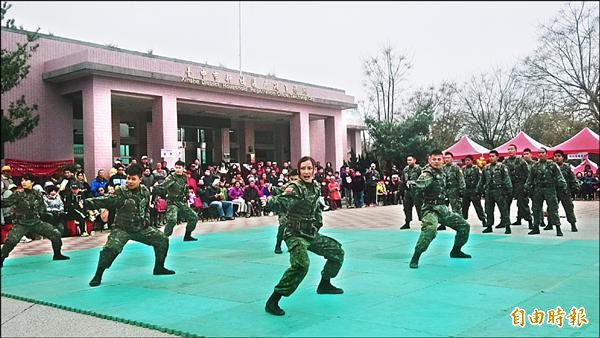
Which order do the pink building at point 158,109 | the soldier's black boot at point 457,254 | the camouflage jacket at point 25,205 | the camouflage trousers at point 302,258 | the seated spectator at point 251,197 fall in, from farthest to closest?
the seated spectator at point 251,197
the pink building at point 158,109
the camouflage jacket at point 25,205
the soldier's black boot at point 457,254
the camouflage trousers at point 302,258

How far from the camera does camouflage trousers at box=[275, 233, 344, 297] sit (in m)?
4.99

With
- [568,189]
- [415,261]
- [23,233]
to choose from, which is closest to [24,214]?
[23,233]

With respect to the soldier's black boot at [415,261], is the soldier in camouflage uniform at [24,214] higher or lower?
higher

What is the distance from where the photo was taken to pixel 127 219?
276 inches

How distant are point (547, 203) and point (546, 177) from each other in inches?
21.0

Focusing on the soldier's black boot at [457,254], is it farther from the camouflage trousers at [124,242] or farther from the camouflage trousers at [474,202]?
the camouflage trousers at [474,202]

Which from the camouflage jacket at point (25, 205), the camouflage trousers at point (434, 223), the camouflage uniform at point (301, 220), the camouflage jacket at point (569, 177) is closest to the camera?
the camouflage uniform at point (301, 220)

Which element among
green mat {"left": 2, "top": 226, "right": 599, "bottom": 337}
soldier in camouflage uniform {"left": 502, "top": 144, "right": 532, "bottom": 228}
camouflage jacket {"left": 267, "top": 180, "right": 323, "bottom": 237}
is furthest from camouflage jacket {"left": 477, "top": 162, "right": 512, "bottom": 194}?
camouflage jacket {"left": 267, "top": 180, "right": 323, "bottom": 237}

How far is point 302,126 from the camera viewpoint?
80.9 ft

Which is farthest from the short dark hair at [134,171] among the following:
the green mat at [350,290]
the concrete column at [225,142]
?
the concrete column at [225,142]

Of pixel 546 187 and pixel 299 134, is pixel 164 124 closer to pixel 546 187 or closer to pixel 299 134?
pixel 299 134

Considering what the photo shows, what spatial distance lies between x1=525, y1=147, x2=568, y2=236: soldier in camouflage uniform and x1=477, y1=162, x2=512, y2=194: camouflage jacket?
47cm

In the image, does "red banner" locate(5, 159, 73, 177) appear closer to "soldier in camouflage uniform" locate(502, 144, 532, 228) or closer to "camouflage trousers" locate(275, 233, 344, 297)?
"soldier in camouflage uniform" locate(502, 144, 532, 228)

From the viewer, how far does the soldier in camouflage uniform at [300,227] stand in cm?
500
